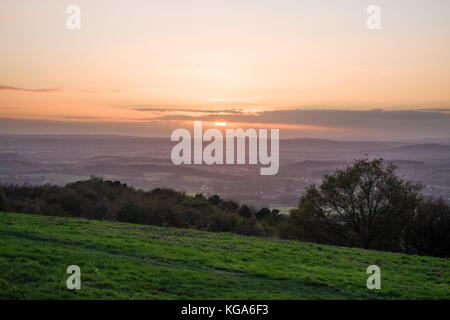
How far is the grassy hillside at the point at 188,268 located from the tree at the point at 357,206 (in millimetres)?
11690

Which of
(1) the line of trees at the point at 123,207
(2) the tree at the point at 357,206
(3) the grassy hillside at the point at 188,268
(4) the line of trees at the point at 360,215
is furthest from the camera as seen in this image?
(1) the line of trees at the point at 123,207

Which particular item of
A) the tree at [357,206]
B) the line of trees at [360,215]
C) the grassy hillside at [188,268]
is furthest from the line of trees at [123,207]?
the grassy hillside at [188,268]

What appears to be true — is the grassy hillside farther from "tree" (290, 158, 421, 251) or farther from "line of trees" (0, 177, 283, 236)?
"line of trees" (0, 177, 283, 236)

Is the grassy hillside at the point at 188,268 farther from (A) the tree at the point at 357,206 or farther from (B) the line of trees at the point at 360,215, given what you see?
(A) the tree at the point at 357,206

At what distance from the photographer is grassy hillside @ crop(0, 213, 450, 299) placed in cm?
1086

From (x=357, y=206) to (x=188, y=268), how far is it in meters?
22.3

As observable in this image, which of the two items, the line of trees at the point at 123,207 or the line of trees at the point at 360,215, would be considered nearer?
the line of trees at the point at 360,215

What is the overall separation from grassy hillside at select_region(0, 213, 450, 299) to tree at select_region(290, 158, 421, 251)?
1169 cm

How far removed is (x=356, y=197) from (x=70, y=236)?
76.1ft

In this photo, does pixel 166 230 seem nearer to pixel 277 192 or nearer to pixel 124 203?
pixel 124 203

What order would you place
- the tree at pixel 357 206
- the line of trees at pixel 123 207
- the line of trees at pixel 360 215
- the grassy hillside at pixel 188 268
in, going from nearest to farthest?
the grassy hillside at pixel 188 268
the line of trees at pixel 360 215
the tree at pixel 357 206
the line of trees at pixel 123 207

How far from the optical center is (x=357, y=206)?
3266cm

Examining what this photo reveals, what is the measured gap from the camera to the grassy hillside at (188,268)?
10861mm
